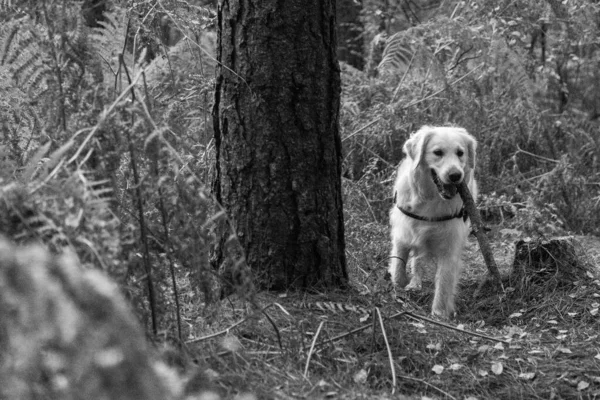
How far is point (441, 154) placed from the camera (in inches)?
204

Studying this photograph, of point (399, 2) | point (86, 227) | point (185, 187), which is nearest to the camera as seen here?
point (86, 227)

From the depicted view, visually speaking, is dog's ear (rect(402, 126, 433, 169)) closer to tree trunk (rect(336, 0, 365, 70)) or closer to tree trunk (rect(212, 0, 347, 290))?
tree trunk (rect(212, 0, 347, 290))

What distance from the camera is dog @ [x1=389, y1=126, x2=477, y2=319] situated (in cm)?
507

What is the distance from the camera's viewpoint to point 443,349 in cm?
344

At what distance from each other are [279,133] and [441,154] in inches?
77.7

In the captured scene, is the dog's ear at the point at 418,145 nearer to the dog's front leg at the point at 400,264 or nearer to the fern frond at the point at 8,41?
the dog's front leg at the point at 400,264

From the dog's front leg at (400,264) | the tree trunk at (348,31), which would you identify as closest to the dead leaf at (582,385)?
the dog's front leg at (400,264)

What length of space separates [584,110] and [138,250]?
918 centimetres

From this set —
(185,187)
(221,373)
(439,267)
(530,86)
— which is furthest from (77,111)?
(530,86)

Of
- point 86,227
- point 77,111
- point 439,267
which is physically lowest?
point 439,267

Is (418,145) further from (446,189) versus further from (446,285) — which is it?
(446,285)

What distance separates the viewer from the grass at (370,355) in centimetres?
271

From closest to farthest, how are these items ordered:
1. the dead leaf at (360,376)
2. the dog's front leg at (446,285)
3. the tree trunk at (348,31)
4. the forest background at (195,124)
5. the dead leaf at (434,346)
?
the forest background at (195,124), the dead leaf at (360,376), the dead leaf at (434,346), the dog's front leg at (446,285), the tree trunk at (348,31)

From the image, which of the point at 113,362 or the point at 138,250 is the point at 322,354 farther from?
the point at 113,362
